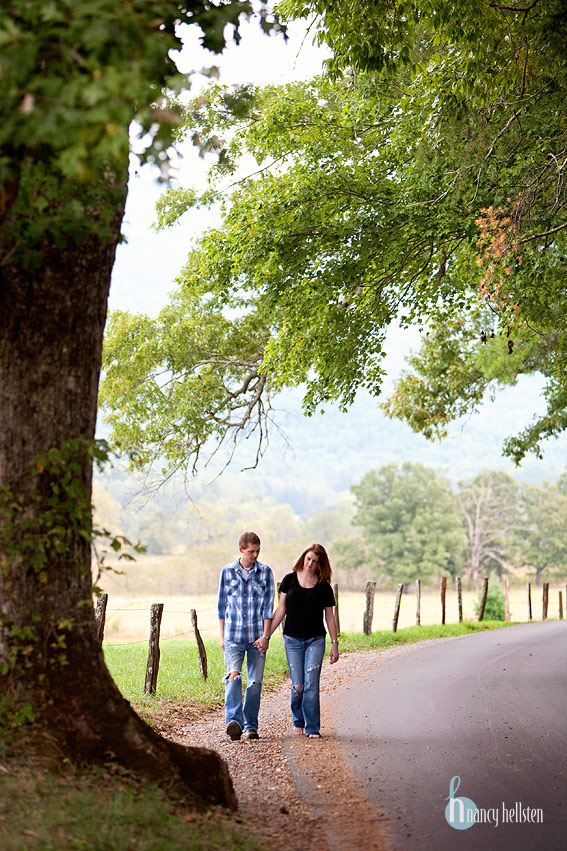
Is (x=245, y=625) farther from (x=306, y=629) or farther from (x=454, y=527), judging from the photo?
(x=454, y=527)

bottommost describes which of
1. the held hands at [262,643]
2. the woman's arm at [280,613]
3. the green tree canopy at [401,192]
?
the held hands at [262,643]

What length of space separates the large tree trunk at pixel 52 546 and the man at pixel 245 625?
118 inches

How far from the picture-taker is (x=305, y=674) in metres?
8.93

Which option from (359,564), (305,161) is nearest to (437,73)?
(305,161)

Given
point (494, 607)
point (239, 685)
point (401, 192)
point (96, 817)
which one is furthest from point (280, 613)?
point (494, 607)

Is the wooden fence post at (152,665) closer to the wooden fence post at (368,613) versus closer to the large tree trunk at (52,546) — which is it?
the large tree trunk at (52,546)

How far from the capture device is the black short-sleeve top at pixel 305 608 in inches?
351

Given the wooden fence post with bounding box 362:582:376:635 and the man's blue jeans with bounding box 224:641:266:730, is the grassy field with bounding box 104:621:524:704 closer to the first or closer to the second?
the wooden fence post with bounding box 362:582:376:635

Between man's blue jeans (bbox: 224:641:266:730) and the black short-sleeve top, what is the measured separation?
434mm

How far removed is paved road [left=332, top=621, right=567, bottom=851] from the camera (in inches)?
230

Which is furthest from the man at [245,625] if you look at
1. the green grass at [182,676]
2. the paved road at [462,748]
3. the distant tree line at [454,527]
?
the distant tree line at [454,527]

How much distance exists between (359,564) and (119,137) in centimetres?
9244

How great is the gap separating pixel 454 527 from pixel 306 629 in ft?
285

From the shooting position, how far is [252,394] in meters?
25.3
